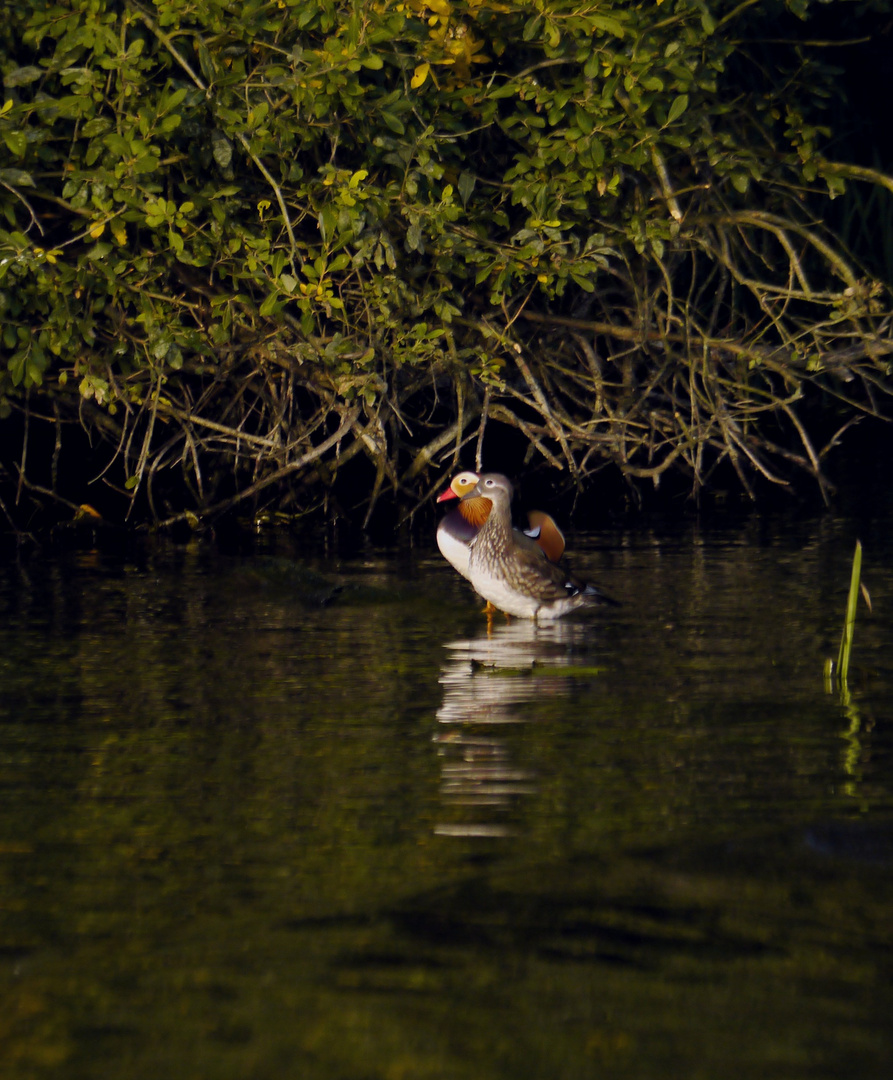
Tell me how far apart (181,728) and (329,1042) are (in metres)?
2.70

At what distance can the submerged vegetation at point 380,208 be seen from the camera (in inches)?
348

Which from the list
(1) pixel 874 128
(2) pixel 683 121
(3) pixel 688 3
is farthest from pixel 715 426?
(1) pixel 874 128

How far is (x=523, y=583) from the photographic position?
8148 millimetres

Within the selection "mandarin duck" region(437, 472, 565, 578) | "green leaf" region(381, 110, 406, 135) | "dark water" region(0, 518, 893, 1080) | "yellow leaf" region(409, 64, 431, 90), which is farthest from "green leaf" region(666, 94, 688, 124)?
"dark water" region(0, 518, 893, 1080)

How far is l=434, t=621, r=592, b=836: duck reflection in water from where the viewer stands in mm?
5027

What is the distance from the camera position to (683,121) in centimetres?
1009

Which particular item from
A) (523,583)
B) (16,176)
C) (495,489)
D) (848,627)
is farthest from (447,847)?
(16,176)

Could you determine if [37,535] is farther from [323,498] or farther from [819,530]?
[819,530]

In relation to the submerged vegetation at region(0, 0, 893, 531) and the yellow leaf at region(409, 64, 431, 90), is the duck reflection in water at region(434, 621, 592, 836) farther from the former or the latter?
the yellow leaf at region(409, 64, 431, 90)

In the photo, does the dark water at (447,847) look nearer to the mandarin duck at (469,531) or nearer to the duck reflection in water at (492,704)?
the duck reflection in water at (492,704)

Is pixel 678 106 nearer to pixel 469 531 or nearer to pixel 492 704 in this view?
pixel 469 531

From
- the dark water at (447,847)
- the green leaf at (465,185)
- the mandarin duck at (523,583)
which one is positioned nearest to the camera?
the dark water at (447,847)

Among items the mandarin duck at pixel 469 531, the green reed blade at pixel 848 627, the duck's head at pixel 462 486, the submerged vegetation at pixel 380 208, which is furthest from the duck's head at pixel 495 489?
the green reed blade at pixel 848 627

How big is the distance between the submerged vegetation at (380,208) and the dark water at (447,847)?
7.16 ft
